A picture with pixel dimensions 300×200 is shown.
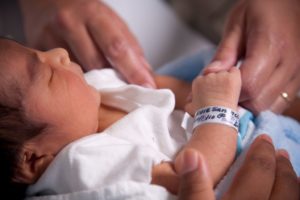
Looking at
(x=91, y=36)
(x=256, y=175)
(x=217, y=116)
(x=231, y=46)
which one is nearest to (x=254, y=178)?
(x=256, y=175)

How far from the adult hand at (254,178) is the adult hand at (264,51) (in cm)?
15

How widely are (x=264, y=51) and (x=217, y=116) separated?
9.0 inches

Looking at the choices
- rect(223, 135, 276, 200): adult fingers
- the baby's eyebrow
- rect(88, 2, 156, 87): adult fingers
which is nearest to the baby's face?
the baby's eyebrow

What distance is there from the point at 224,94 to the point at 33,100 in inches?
13.3

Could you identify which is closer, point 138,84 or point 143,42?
point 138,84

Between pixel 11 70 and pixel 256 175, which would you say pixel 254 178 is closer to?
pixel 256 175

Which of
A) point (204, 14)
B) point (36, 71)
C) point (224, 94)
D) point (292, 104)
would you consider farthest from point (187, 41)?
point (36, 71)

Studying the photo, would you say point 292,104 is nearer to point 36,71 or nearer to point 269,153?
point 269,153

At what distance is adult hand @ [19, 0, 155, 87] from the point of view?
36.7 inches

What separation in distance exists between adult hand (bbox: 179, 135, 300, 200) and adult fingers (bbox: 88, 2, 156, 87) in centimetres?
31

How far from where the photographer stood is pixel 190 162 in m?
0.54

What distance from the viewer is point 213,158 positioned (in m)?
0.65

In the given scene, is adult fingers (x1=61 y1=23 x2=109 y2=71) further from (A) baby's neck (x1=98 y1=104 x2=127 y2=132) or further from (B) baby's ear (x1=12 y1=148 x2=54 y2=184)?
(B) baby's ear (x1=12 y1=148 x2=54 y2=184)

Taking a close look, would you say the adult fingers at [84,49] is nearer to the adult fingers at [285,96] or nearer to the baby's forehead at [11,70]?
the baby's forehead at [11,70]
